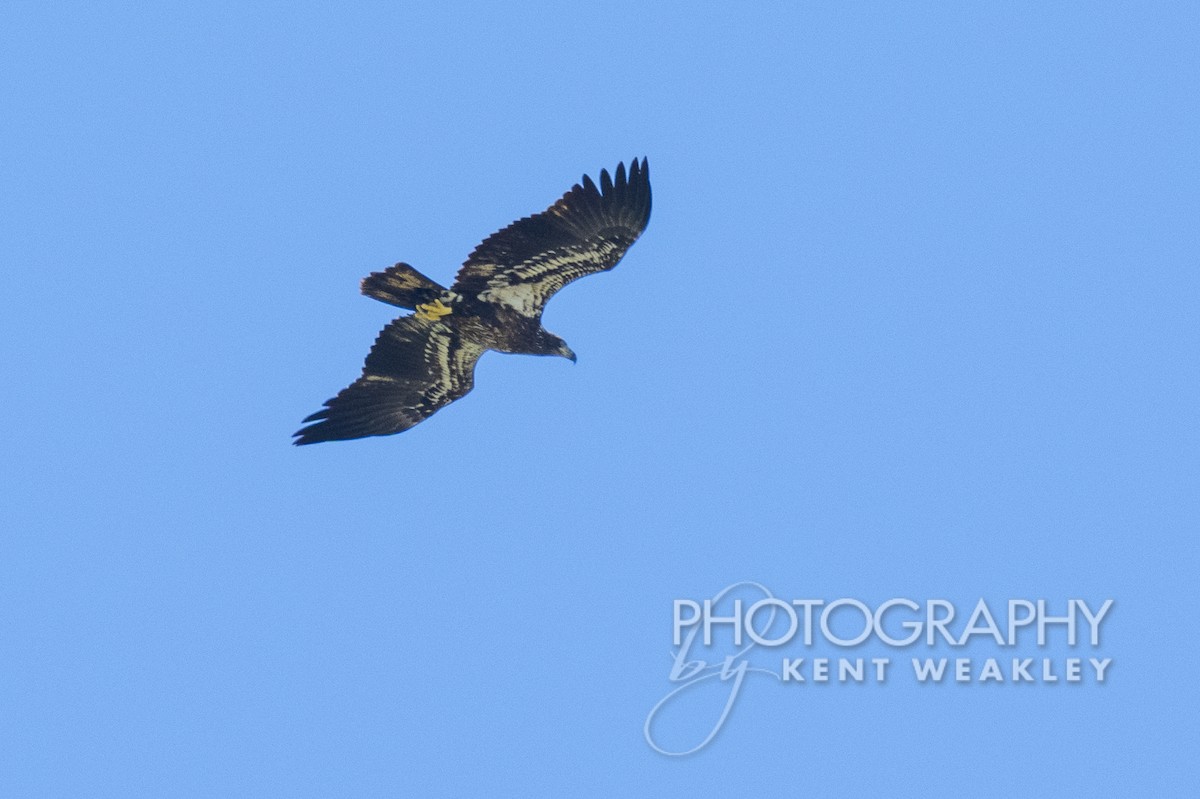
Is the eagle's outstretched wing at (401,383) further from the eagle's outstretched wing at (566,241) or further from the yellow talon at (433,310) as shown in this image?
the eagle's outstretched wing at (566,241)

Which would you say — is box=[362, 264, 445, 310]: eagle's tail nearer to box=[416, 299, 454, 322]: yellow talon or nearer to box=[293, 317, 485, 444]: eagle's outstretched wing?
box=[416, 299, 454, 322]: yellow talon

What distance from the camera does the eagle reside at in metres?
27.9

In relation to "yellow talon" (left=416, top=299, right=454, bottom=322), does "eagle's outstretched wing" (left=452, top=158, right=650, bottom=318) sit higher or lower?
higher

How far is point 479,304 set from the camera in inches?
1121

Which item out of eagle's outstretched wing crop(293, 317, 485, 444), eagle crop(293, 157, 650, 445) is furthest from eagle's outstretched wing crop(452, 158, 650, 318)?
eagle's outstretched wing crop(293, 317, 485, 444)

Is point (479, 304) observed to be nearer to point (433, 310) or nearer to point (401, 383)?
point (433, 310)

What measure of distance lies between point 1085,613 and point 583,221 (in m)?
6.44

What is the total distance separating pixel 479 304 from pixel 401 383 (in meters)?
1.24

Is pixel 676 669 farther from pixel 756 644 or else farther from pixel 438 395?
pixel 438 395

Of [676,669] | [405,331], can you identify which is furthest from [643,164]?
[676,669]

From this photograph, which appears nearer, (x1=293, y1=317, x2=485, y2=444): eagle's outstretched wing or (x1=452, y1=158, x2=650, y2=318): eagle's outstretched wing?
(x1=452, y1=158, x2=650, y2=318): eagle's outstretched wing

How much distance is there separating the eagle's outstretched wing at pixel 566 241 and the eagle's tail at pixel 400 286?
0.27m

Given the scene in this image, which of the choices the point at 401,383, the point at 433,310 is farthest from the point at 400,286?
the point at 401,383

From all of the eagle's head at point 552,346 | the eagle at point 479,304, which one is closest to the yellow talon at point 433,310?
the eagle at point 479,304
